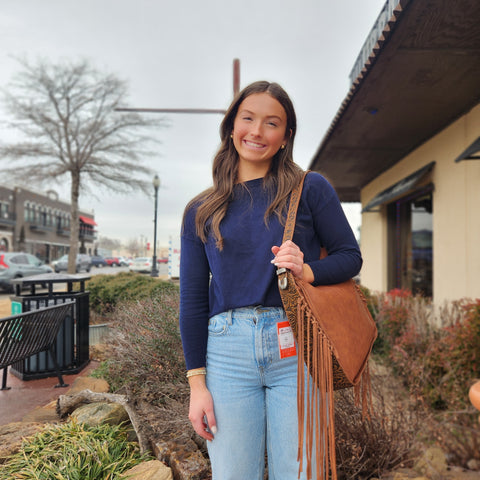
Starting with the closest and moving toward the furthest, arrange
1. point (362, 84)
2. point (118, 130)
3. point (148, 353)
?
point (148, 353) → point (362, 84) → point (118, 130)

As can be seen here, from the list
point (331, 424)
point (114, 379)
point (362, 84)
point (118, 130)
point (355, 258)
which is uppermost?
point (118, 130)

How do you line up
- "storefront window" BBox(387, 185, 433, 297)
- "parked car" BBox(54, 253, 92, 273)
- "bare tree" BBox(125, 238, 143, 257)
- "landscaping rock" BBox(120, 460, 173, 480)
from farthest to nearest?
"bare tree" BBox(125, 238, 143, 257) < "parked car" BBox(54, 253, 92, 273) < "storefront window" BBox(387, 185, 433, 297) < "landscaping rock" BBox(120, 460, 173, 480)

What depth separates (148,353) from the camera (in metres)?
3.08

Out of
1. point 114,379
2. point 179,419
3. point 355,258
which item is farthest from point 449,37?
point 114,379

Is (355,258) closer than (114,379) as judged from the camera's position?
Yes

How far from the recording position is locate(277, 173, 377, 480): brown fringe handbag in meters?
1.19

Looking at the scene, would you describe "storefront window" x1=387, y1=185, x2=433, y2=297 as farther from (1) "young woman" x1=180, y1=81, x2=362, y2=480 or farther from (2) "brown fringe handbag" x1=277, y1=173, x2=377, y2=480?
(2) "brown fringe handbag" x1=277, y1=173, x2=377, y2=480

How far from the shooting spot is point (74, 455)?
2.29m

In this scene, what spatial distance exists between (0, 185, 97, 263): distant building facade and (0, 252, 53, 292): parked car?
90.5 feet

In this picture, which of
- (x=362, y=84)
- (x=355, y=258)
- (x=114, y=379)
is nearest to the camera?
(x=355, y=258)

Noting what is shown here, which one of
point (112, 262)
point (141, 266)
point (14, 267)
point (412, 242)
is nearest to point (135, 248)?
point (112, 262)

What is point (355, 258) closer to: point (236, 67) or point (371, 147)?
point (371, 147)

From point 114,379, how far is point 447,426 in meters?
3.06

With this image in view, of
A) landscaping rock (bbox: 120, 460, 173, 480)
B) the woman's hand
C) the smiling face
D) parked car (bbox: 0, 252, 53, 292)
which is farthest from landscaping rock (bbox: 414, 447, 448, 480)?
parked car (bbox: 0, 252, 53, 292)
